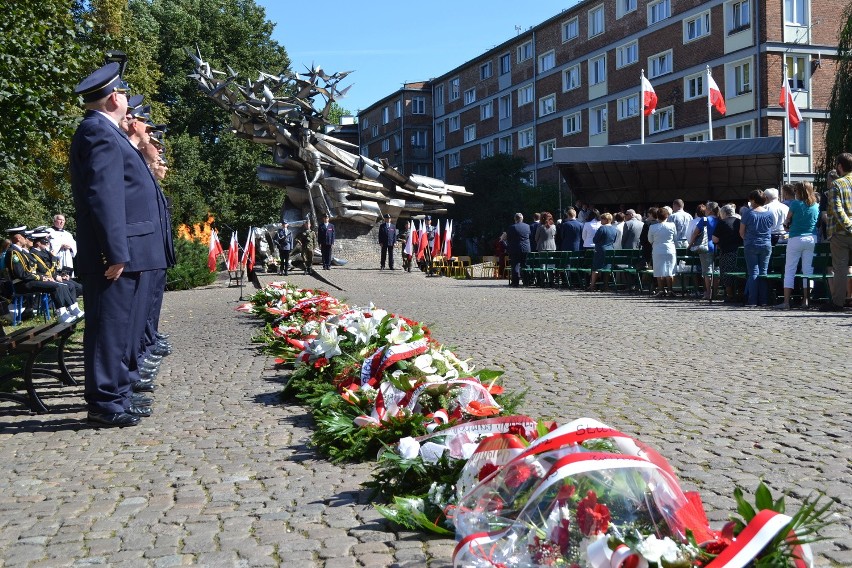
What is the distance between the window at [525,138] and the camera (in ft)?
211

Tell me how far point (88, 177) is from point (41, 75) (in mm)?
11231

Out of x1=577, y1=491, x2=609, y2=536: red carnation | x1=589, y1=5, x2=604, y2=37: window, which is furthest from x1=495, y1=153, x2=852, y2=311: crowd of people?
x1=589, y1=5, x2=604, y2=37: window

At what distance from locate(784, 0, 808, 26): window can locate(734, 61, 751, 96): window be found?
8.38 ft

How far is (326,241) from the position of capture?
117ft

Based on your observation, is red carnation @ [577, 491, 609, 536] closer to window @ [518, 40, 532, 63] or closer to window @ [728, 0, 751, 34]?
window @ [728, 0, 751, 34]

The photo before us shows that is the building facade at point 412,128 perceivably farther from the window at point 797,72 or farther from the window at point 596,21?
the window at point 797,72

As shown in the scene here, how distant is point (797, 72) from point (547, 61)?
2105 centimetres

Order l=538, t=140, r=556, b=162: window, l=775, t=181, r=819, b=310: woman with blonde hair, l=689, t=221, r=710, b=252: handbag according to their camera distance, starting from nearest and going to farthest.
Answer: l=775, t=181, r=819, b=310: woman with blonde hair → l=689, t=221, r=710, b=252: handbag → l=538, t=140, r=556, b=162: window

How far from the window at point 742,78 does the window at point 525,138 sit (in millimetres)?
21280

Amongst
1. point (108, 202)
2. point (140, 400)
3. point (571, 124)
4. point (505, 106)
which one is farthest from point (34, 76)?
point (505, 106)

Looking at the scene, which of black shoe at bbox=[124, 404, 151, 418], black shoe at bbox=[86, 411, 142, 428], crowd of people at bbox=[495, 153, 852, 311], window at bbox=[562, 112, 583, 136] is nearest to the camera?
black shoe at bbox=[86, 411, 142, 428]

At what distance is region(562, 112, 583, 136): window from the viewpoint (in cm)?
5806

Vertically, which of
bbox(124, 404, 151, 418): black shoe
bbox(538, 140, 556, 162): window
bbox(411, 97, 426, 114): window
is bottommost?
bbox(124, 404, 151, 418): black shoe

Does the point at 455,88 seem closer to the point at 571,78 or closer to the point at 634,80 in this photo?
the point at 571,78
